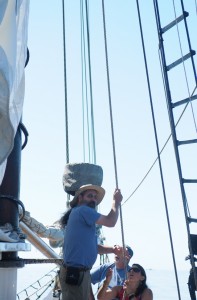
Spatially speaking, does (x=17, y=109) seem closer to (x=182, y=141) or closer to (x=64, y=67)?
(x=182, y=141)

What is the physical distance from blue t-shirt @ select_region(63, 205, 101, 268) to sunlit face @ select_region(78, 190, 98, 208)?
0.14 metres

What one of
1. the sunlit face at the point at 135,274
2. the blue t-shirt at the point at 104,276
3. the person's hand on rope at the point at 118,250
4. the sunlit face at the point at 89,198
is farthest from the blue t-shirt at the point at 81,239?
the blue t-shirt at the point at 104,276

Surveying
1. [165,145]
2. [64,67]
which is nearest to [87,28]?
[64,67]

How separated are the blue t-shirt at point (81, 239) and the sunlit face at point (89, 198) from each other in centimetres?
14

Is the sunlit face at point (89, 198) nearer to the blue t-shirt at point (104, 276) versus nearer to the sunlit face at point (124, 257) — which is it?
the sunlit face at point (124, 257)

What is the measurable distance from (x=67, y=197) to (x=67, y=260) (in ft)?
7.50

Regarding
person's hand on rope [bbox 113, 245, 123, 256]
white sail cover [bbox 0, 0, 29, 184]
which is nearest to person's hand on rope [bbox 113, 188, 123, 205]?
person's hand on rope [bbox 113, 245, 123, 256]

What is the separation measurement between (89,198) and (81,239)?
0.33 metres

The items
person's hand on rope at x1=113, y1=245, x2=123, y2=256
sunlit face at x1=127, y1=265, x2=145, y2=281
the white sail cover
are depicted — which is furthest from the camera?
sunlit face at x1=127, y1=265, x2=145, y2=281

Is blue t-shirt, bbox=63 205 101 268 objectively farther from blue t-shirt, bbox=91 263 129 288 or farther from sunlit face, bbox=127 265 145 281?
blue t-shirt, bbox=91 263 129 288

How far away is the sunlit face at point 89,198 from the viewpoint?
9.16 feet

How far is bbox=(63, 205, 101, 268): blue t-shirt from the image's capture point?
2541 millimetres

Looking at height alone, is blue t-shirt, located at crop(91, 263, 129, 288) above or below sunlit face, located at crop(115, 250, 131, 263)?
below

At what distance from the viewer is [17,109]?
1317mm
